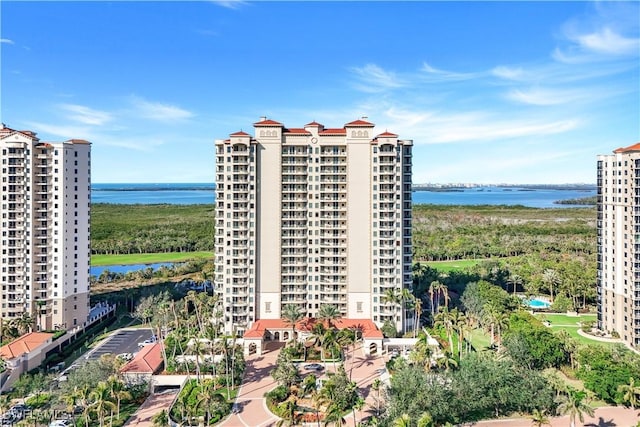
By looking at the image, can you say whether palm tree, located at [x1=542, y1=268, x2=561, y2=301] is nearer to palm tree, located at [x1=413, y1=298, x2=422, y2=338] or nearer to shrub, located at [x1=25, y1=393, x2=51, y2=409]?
palm tree, located at [x1=413, y1=298, x2=422, y2=338]

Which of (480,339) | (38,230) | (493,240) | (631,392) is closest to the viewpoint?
(631,392)

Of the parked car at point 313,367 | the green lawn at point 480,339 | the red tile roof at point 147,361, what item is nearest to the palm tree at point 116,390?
the red tile roof at point 147,361

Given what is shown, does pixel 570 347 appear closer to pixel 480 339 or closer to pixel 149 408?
pixel 480 339

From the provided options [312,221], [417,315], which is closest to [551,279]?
[417,315]

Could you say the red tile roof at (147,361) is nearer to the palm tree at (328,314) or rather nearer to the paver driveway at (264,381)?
the paver driveway at (264,381)

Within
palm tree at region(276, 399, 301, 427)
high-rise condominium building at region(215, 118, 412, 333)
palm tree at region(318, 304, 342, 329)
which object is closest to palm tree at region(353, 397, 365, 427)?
palm tree at region(276, 399, 301, 427)

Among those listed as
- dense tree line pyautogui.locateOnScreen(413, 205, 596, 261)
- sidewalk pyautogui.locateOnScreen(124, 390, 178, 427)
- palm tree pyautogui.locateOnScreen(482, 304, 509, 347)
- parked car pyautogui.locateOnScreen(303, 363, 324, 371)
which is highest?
dense tree line pyautogui.locateOnScreen(413, 205, 596, 261)

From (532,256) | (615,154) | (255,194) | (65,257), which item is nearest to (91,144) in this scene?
(65,257)
